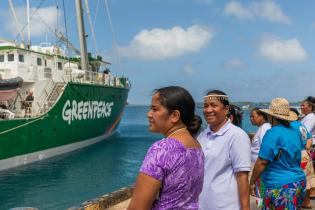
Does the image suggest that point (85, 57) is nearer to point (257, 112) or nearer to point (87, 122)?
point (87, 122)

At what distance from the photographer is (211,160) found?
110 inches

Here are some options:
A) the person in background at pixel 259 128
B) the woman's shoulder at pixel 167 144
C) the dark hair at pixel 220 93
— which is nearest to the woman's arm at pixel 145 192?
the woman's shoulder at pixel 167 144

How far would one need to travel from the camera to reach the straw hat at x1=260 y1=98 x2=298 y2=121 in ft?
10.7

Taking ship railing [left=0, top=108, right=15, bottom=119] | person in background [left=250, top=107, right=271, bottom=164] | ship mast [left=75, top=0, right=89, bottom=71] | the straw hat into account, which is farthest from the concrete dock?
ship mast [left=75, top=0, right=89, bottom=71]

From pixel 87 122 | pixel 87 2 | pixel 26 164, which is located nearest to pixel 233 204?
pixel 26 164

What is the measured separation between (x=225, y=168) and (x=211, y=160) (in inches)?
4.6

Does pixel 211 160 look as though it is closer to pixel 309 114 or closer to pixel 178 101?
pixel 178 101

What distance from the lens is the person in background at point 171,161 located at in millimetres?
1813

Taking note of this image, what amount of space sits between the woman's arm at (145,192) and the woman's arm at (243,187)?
3.75 feet

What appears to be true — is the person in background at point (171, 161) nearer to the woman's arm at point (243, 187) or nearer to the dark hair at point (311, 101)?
the woman's arm at point (243, 187)

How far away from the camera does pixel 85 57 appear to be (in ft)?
70.6

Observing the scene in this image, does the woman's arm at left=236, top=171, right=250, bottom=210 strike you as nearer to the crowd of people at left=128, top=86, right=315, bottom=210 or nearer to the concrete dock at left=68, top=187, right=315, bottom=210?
the crowd of people at left=128, top=86, right=315, bottom=210

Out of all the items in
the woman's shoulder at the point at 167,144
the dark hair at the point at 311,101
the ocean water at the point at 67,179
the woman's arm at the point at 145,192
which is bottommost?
the ocean water at the point at 67,179

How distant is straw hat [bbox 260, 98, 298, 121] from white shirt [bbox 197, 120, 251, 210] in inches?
24.9
